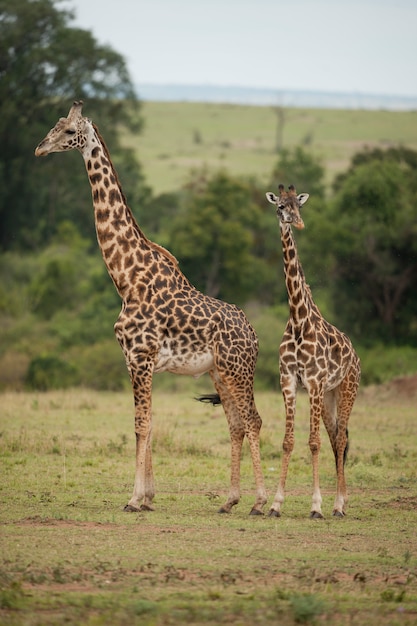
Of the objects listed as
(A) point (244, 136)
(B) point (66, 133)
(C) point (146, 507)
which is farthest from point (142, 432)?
(A) point (244, 136)

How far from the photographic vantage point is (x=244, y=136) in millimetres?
94938

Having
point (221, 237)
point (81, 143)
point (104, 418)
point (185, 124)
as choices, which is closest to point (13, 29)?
point (221, 237)

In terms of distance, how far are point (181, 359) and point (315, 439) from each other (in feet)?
5.32

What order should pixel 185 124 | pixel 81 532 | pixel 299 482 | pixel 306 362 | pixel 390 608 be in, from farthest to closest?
pixel 185 124
pixel 299 482
pixel 306 362
pixel 81 532
pixel 390 608

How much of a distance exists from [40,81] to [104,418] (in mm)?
28975

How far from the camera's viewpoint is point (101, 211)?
1261cm

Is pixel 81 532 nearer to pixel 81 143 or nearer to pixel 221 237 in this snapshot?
pixel 81 143

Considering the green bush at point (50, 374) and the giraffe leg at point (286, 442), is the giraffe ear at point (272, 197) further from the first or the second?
the green bush at point (50, 374)

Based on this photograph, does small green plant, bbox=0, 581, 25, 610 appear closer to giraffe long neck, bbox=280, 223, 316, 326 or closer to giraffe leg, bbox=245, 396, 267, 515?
giraffe leg, bbox=245, 396, 267, 515

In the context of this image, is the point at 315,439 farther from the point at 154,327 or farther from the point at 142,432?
the point at 154,327

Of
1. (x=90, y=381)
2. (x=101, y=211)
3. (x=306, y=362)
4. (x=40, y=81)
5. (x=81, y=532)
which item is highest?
(x=40, y=81)

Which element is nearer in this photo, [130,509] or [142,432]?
[130,509]

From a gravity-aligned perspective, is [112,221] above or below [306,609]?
above

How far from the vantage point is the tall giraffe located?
39.3 ft
